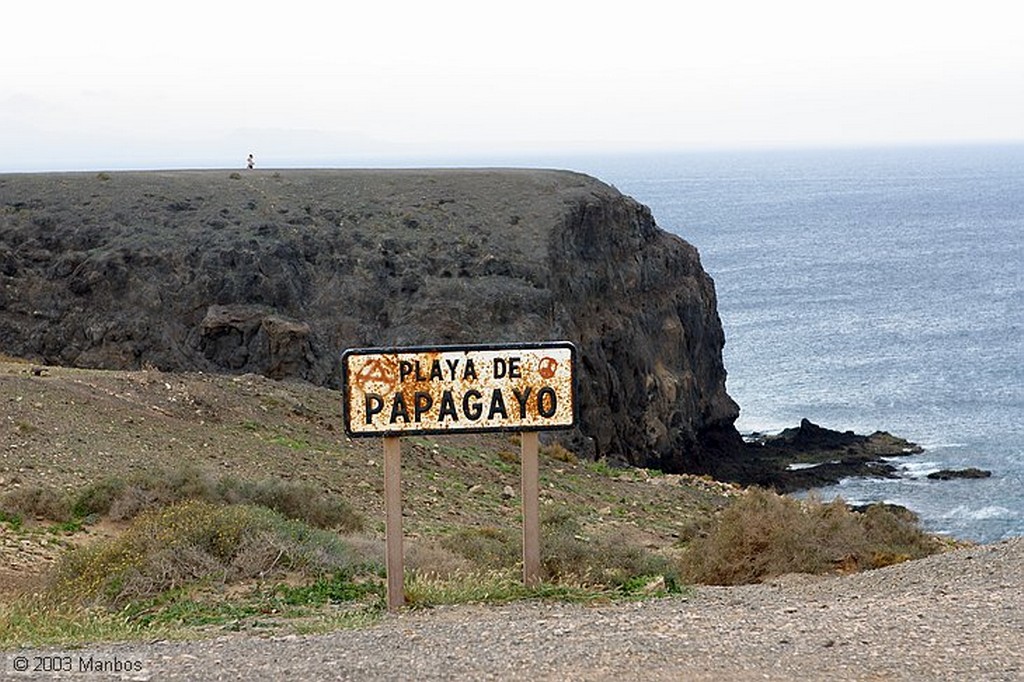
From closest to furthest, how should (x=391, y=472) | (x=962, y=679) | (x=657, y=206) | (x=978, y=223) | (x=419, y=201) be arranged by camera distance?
(x=962, y=679), (x=391, y=472), (x=419, y=201), (x=978, y=223), (x=657, y=206)

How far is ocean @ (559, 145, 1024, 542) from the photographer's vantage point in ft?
129

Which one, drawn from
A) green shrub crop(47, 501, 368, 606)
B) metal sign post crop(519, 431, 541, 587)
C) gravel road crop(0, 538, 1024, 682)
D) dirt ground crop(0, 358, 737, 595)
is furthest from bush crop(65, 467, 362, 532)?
gravel road crop(0, 538, 1024, 682)

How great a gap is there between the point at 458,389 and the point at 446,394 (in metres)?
0.09

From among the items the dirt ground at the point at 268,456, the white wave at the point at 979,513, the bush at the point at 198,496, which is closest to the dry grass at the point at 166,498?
the bush at the point at 198,496

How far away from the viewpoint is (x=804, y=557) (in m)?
12.0

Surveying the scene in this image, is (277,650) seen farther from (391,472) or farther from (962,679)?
(962,679)

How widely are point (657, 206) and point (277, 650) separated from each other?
152468mm

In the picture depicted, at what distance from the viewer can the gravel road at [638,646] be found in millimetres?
7438

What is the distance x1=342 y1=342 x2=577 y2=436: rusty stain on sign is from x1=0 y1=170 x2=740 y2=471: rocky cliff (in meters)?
23.3

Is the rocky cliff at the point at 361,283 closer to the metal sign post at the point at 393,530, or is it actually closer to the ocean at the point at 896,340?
the ocean at the point at 896,340

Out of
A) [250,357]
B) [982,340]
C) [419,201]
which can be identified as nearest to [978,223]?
[982,340]

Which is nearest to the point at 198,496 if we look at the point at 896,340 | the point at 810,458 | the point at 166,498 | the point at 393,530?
the point at 166,498

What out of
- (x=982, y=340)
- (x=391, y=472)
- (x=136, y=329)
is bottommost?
(x=982, y=340)

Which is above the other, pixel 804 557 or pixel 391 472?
pixel 391 472
